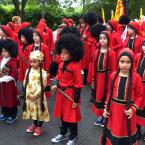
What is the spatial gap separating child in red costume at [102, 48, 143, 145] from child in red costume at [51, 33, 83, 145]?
2.19 ft

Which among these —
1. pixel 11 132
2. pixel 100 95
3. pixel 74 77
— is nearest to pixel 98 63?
pixel 100 95

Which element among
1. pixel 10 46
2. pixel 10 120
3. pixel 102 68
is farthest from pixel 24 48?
pixel 102 68

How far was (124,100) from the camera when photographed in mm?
4516

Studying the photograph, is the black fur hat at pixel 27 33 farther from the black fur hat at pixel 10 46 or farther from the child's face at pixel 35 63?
the child's face at pixel 35 63

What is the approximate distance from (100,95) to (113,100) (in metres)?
1.30

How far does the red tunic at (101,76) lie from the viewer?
5883 mm

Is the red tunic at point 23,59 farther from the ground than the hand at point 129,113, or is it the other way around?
the red tunic at point 23,59

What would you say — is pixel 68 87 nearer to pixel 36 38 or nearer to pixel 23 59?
pixel 36 38

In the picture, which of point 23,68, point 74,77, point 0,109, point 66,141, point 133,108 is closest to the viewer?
point 133,108

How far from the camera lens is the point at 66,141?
18.0 feet

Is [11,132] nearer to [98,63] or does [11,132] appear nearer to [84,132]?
[84,132]

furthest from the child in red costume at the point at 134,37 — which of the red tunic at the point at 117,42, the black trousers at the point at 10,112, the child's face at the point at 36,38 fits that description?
the black trousers at the point at 10,112

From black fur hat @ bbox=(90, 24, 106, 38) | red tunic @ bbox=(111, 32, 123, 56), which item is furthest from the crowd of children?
red tunic @ bbox=(111, 32, 123, 56)

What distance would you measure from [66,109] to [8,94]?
1.41 metres
